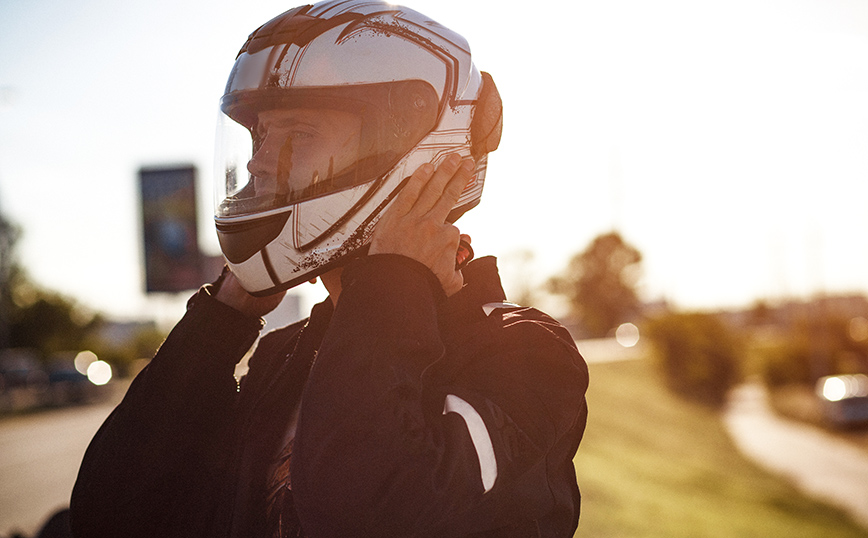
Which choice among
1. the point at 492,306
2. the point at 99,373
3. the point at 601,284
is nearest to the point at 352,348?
the point at 492,306

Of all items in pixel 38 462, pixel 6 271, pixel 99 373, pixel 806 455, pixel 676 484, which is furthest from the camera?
pixel 6 271

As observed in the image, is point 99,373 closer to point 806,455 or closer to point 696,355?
point 696,355

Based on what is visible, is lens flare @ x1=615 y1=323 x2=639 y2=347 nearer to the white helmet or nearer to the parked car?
the parked car

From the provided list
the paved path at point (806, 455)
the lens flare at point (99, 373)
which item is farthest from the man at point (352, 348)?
the lens flare at point (99, 373)

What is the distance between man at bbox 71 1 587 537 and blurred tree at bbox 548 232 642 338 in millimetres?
54450

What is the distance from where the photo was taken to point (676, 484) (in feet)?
55.1

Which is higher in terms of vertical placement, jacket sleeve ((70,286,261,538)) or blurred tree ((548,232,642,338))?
jacket sleeve ((70,286,261,538))

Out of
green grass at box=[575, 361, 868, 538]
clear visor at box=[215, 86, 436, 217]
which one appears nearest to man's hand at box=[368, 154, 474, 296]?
clear visor at box=[215, 86, 436, 217]

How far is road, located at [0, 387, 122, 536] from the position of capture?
344 inches

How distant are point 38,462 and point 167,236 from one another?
7.96 metres

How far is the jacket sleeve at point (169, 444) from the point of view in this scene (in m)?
1.65

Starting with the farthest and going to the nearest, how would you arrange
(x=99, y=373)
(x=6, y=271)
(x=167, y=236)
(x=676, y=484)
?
(x=6, y=271) → (x=99, y=373) → (x=676, y=484) → (x=167, y=236)

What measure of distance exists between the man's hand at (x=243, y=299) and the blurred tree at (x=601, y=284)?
178ft

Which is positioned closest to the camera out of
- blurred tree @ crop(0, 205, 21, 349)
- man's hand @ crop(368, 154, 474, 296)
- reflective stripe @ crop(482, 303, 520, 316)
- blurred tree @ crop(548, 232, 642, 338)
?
man's hand @ crop(368, 154, 474, 296)
